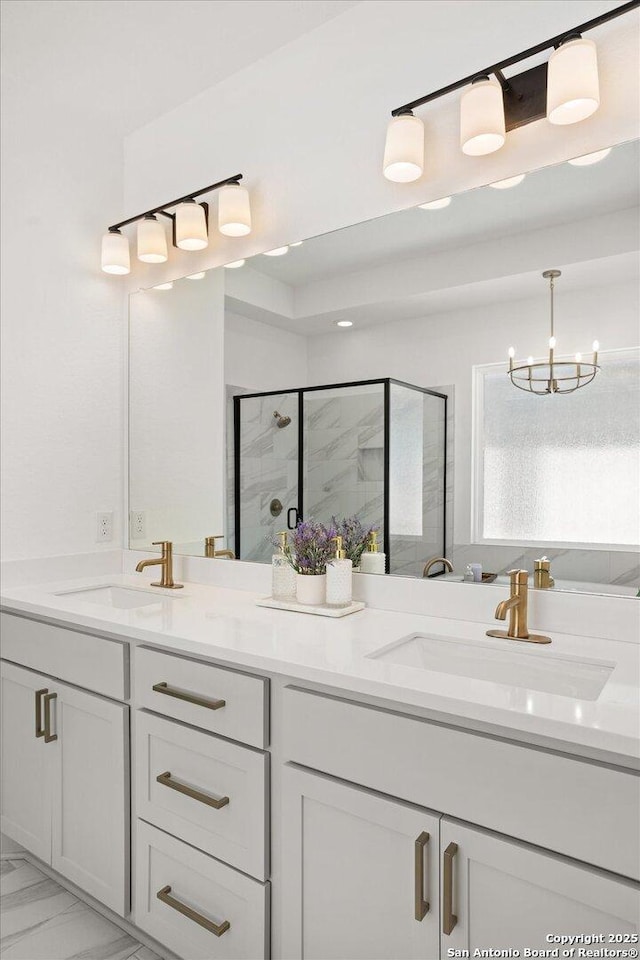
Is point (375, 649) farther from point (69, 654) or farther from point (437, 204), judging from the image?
point (437, 204)

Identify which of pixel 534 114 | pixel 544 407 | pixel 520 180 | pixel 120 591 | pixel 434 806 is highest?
pixel 534 114

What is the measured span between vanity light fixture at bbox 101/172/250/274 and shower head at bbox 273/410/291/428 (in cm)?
61

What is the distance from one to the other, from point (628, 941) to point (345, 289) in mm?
1597

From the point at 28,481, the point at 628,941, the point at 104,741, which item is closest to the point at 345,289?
the point at 28,481

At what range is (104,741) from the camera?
163 centimetres

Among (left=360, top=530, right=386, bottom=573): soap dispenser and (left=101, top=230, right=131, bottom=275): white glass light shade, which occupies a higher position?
(left=101, top=230, right=131, bottom=275): white glass light shade

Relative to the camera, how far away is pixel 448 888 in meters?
1.02

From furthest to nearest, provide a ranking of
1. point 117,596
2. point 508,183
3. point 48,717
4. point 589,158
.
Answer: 1. point 117,596
2. point 48,717
3. point 508,183
4. point 589,158

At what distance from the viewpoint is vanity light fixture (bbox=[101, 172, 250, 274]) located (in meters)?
2.00

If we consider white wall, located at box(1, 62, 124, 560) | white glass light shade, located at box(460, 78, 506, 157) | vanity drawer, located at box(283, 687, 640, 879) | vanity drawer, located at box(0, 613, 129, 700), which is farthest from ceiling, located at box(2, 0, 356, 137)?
vanity drawer, located at box(283, 687, 640, 879)

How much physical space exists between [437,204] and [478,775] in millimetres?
1408

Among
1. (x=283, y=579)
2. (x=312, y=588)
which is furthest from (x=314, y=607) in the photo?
(x=283, y=579)

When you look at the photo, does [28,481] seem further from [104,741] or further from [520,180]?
[520,180]

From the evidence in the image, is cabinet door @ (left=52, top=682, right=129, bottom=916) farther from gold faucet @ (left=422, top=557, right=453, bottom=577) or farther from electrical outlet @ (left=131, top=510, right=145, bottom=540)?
gold faucet @ (left=422, top=557, right=453, bottom=577)
